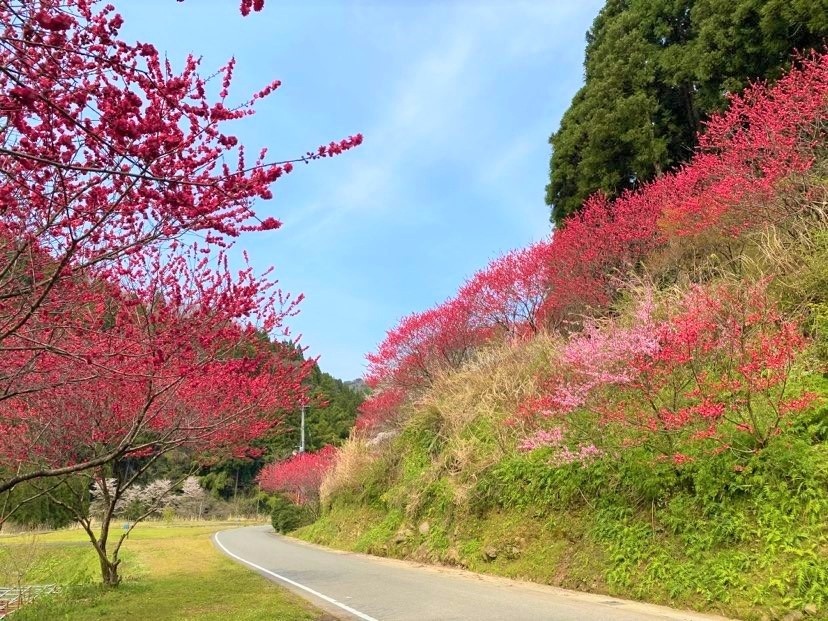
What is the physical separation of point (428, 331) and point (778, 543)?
605 inches

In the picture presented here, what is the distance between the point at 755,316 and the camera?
823 cm

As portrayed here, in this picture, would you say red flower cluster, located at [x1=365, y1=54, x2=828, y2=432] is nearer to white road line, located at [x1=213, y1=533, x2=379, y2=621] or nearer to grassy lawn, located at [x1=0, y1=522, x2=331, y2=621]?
white road line, located at [x1=213, y1=533, x2=379, y2=621]

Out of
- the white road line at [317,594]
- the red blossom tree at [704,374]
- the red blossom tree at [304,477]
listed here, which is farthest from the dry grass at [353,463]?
the red blossom tree at [704,374]

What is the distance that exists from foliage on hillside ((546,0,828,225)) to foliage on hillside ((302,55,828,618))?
3866mm

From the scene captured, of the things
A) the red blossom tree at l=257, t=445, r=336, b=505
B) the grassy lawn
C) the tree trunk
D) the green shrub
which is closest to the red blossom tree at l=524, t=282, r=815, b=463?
the grassy lawn

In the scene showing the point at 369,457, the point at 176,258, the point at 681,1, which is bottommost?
the point at 369,457

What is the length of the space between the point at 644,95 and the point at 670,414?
53.8 feet

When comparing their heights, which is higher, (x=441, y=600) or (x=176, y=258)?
(x=176, y=258)

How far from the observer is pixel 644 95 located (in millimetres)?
20438

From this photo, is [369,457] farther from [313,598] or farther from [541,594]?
[541,594]

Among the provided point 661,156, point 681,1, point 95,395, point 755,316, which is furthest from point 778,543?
point 681,1

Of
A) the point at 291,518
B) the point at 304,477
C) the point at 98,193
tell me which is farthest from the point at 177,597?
the point at 304,477

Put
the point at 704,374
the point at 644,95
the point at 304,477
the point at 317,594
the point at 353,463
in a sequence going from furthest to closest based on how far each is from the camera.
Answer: the point at 304,477 < the point at 353,463 < the point at 644,95 < the point at 317,594 < the point at 704,374

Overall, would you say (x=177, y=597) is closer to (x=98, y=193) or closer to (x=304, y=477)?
(x=98, y=193)
